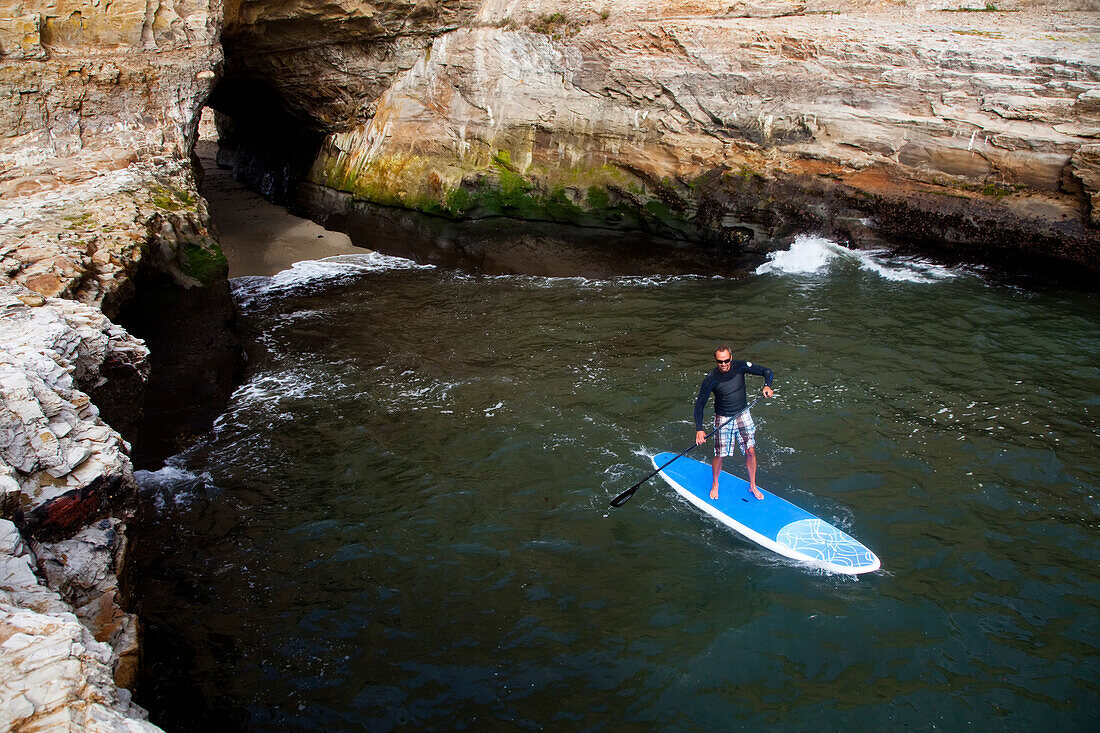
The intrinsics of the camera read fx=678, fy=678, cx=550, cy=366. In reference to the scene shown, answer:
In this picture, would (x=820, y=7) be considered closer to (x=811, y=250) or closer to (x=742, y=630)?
(x=811, y=250)

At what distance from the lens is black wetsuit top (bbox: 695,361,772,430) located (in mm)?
6934

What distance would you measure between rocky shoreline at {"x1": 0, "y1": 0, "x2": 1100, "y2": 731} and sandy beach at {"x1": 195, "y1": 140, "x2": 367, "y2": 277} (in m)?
0.85

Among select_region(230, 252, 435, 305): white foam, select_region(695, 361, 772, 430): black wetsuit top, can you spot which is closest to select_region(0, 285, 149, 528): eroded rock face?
select_region(695, 361, 772, 430): black wetsuit top

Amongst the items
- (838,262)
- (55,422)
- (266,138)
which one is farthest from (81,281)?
(266,138)

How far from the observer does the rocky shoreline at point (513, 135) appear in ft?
26.9

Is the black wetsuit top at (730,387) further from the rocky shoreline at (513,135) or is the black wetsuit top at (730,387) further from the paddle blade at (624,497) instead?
the rocky shoreline at (513,135)

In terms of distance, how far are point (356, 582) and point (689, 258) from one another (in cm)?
990

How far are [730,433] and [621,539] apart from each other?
175 cm

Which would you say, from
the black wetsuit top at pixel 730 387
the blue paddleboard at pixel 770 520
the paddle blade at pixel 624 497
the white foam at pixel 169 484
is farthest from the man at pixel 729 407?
the white foam at pixel 169 484

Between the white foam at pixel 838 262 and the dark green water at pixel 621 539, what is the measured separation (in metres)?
1.51

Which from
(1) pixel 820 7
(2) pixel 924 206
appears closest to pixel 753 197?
(2) pixel 924 206

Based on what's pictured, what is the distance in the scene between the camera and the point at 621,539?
21.1 ft

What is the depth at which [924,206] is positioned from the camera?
12.4 m

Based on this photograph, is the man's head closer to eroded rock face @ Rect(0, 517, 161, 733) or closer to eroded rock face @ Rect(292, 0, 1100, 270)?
eroded rock face @ Rect(0, 517, 161, 733)
